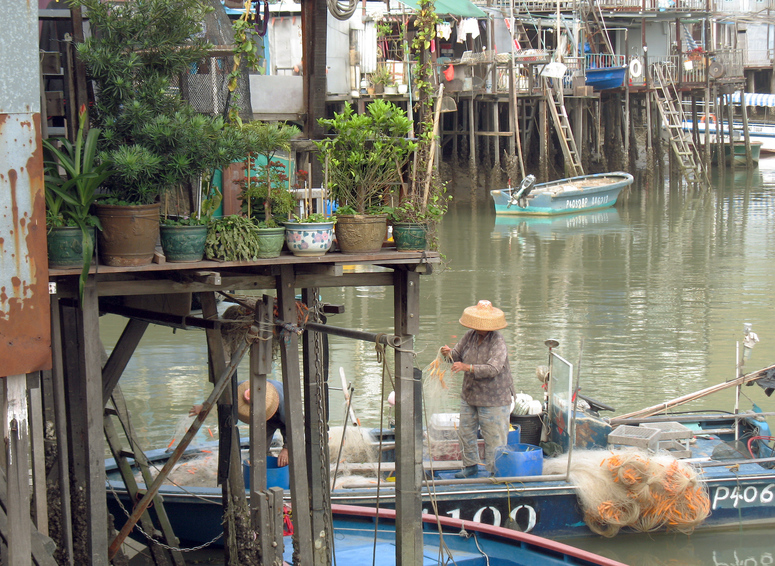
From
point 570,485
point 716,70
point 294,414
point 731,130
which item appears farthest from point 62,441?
point 731,130

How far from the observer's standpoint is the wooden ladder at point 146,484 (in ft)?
19.0

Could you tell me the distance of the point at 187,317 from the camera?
526cm

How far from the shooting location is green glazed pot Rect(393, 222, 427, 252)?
468 centimetres

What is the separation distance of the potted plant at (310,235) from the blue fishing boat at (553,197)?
19.8 meters

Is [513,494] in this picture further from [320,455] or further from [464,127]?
[464,127]

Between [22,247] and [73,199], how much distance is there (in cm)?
36

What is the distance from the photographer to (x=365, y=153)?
4688 mm

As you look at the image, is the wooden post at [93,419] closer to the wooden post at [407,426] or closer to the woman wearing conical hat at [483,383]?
the wooden post at [407,426]

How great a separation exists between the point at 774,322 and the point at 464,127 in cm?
1853

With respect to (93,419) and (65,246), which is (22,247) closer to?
(65,246)

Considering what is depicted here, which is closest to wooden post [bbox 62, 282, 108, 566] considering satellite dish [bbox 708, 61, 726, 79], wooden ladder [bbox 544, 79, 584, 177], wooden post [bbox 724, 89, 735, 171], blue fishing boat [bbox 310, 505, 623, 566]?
blue fishing boat [bbox 310, 505, 623, 566]

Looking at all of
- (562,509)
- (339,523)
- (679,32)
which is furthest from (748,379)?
(679,32)

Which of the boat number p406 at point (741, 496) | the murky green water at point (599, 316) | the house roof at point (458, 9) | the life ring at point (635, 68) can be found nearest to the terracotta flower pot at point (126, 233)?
the murky green water at point (599, 316)

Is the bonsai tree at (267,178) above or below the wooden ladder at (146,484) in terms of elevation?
above
